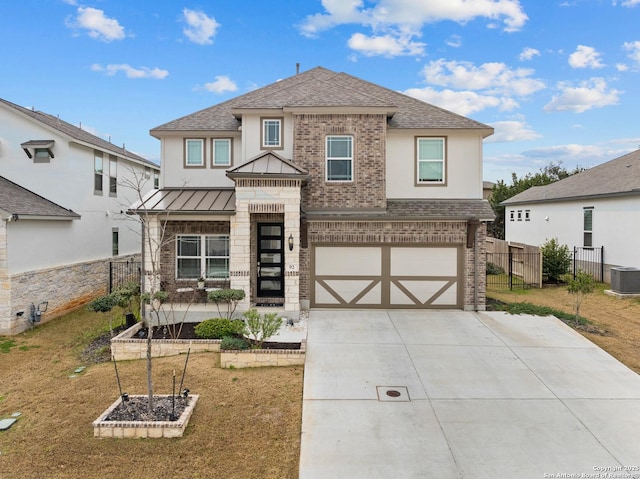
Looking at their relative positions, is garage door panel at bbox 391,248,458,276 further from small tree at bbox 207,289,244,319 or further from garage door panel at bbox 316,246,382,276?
small tree at bbox 207,289,244,319

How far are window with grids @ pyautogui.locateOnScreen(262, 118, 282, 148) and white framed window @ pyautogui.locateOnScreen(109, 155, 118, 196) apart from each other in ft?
29.0

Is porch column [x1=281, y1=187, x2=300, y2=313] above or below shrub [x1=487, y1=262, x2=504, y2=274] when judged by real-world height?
above

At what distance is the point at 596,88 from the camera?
71.9 ft

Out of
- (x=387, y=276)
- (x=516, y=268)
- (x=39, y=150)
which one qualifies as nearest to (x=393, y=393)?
(x=387, y=276)

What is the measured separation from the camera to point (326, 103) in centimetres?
1130

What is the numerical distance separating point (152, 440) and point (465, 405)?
16.1 feet

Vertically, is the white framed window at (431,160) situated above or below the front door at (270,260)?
above

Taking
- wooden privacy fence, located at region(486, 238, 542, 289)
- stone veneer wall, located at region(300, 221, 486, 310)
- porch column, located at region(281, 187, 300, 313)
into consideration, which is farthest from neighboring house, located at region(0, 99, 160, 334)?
wooden privacy fence, located at region(486, 238, 542, 289)

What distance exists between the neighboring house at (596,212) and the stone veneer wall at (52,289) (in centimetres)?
2192

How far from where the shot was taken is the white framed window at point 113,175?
16.6 metres

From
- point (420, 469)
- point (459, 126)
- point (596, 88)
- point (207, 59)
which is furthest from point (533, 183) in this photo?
point (420, 469)

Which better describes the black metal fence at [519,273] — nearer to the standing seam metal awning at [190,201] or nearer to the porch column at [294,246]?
the porch column at [294,246]

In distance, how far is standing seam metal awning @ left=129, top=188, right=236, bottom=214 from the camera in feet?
34.4

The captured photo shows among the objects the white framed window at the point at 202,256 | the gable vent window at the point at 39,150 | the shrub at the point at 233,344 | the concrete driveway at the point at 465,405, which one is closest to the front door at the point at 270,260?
the white framed window at the point at 202,256
